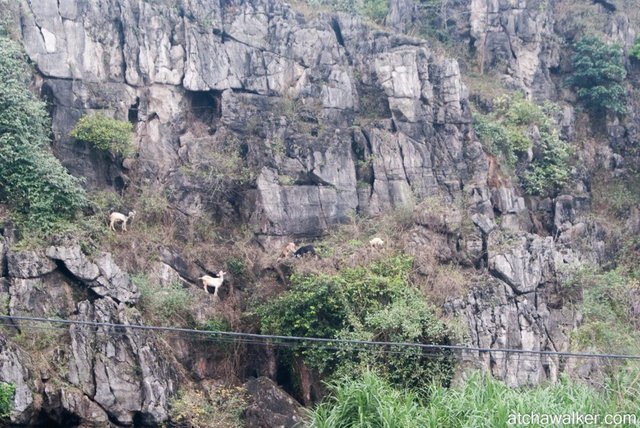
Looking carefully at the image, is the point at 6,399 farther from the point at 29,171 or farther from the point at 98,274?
the point at 29,171

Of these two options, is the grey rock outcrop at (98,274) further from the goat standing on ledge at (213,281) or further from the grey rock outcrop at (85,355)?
the goat standing on ledge at (213,281)

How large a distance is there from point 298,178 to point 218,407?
6578 mm

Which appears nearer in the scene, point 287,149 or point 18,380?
point 18,380

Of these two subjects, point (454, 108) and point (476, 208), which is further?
point (454, 108)

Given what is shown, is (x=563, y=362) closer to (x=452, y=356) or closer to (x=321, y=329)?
(x=452, y=356)

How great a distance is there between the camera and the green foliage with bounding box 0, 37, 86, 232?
53.0ft

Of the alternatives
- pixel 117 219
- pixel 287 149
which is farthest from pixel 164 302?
pixel 287 149

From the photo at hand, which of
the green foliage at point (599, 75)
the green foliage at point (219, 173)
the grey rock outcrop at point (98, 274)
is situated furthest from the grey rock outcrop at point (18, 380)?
the green foliage at point (599, 75)

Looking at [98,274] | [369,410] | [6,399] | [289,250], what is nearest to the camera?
[369,410]

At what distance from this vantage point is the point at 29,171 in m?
16.5

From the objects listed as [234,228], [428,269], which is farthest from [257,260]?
[428,269]

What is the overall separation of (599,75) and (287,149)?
11.2 meters

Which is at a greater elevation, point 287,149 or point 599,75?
point 599,75

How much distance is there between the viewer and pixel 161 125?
19641 millimetres
